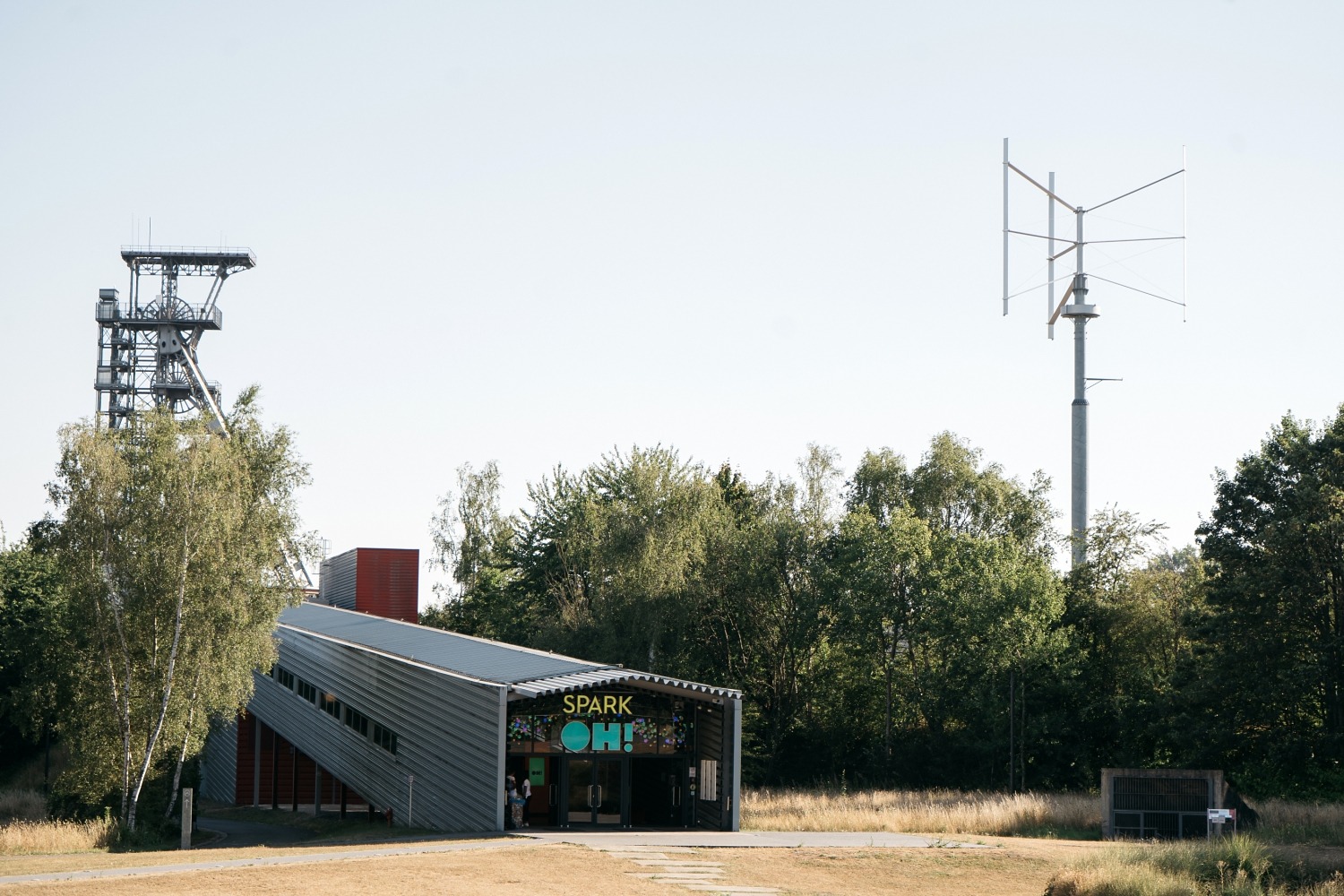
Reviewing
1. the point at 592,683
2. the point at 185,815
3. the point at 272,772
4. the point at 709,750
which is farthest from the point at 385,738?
the point at 272,772

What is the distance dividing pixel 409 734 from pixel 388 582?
3025 centimetres

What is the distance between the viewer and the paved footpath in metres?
21.7

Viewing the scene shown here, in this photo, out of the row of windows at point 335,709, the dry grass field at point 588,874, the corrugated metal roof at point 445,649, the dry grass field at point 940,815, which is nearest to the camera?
the dry grass field at point 588,874

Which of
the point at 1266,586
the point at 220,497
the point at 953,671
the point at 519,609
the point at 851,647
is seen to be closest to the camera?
the point at 220,497

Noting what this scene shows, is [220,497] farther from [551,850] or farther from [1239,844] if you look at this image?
[1239,844]

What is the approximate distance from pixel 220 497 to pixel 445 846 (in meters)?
13.9

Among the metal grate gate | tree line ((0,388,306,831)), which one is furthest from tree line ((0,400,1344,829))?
the metal grate gate

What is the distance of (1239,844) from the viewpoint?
22344mm

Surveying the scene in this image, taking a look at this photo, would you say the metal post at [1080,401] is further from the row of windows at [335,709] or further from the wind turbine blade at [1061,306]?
the row of windows at [335,709]

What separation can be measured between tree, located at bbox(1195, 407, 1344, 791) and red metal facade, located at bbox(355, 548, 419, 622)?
3598 centimetres

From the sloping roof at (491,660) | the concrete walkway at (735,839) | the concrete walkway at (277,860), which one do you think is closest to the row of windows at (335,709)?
the sloping roof at (491,660)

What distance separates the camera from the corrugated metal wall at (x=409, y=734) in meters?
29.1

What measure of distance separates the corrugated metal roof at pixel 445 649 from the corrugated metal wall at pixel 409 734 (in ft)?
2.04

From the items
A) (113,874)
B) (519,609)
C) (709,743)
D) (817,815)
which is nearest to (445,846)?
(113,874)
